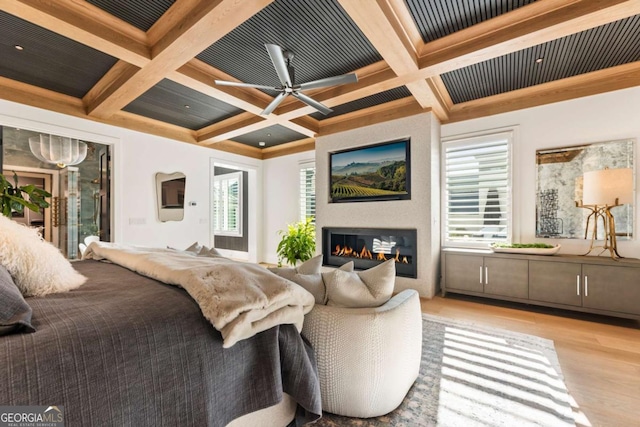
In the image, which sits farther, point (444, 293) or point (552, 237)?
point (444, 293)

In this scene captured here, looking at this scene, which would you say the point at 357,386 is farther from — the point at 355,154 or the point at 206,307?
the point at 355,154

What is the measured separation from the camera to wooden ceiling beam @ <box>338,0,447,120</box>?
1.97m

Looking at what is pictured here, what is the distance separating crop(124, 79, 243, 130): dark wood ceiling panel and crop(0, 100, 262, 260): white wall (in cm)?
43

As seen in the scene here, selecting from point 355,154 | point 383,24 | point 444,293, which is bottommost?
point 444,293

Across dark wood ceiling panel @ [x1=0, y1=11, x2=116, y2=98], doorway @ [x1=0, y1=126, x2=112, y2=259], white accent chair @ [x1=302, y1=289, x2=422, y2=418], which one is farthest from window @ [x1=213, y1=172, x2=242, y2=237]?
white accent chair @ [x1=302, y1=289, x2=422, y2=418]

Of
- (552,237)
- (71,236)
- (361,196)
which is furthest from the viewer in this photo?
(71,236)

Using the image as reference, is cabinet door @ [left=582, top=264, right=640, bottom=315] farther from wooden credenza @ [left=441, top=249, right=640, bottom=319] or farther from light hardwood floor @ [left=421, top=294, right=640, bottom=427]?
light hardwood floor @ [left=421, top=294, right=640, bottom=427]

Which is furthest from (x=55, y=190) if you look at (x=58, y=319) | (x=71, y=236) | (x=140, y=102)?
(x=58, y=319)

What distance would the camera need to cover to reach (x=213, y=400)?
0.98m

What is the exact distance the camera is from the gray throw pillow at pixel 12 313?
78 cm

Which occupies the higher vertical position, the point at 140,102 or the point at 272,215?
the point at 140,102

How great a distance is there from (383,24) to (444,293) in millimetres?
3274

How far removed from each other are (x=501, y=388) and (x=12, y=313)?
2422 mm

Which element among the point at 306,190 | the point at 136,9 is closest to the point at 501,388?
the point at 136,9
